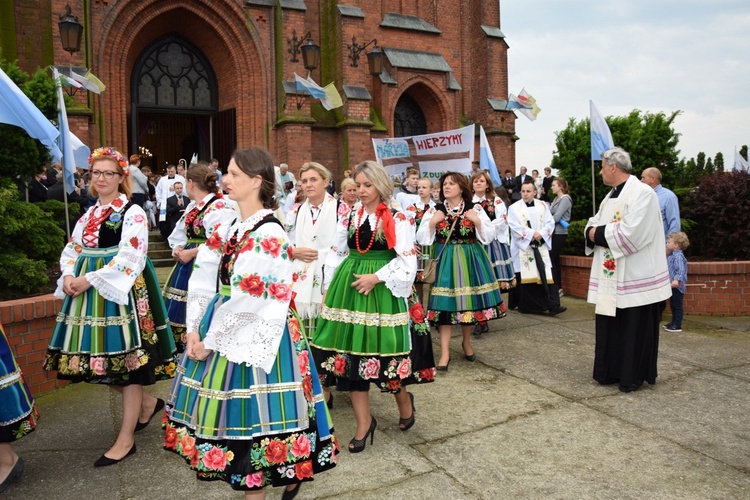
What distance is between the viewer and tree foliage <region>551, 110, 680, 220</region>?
10.9m

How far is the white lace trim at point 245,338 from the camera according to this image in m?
2.67

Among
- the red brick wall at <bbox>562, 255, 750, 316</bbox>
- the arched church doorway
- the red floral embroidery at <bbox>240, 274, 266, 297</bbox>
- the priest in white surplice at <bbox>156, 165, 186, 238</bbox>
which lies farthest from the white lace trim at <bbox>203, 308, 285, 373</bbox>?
the arched church doorway

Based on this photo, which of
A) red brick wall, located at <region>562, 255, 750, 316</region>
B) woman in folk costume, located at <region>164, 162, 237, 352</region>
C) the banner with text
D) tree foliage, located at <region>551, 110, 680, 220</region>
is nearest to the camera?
woman in folk costume, located at <region>164, 162, 237, 352</region>

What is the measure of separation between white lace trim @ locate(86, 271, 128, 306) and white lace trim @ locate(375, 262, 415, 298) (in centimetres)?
171

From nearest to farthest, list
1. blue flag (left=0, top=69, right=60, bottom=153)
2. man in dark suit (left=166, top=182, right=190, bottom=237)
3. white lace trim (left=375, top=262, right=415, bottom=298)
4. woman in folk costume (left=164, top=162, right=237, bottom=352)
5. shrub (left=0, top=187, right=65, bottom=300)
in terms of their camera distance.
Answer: white lace trim (left=375, top=262, right=415, bottom=298) < woman in folk costume (left=164, top=162, right=237, bottom=352) < blue flag (left=0, top=69, right=60, bottom=153) < shrub (left=0, top=187, right=65, bottom=300) < man in dark suit (left=166, top=182, right=190, bottom=237)

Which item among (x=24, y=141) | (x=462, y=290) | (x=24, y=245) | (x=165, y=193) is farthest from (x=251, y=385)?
(x=165, y=193)

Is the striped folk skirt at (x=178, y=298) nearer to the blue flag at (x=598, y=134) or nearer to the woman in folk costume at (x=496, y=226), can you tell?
the woman in folk costume at (x=496, y=226)

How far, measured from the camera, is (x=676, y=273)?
7.55 m

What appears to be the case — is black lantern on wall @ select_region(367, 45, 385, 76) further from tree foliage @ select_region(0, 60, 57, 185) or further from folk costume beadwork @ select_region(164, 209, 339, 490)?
folk costume beadwork @ select_region(164, 209, 339, 490)

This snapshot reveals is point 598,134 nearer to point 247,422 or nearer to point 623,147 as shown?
point 623,147

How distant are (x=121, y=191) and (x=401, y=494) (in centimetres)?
295

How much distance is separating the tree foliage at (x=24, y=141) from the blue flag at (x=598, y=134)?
7871 mm

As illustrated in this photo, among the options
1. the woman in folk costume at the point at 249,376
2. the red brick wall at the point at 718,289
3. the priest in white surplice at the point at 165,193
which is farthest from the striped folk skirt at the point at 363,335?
the priest in white surplice at the point at 165,193

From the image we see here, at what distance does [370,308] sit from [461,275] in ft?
7.59
